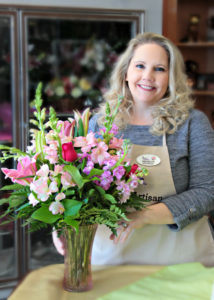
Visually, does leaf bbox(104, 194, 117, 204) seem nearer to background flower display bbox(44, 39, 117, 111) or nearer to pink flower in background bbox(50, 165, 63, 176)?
pink flower in background bbox(50, 165, 63, 176)

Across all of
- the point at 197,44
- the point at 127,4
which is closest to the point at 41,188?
the point at 127,4

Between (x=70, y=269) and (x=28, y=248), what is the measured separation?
5.45 feet

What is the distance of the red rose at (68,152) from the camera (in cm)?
85

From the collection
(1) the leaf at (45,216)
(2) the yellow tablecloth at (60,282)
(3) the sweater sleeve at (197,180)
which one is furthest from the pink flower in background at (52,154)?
(3) the sweater sleeve at (197,180)

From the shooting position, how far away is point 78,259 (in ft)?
3.04

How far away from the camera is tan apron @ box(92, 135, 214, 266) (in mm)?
1294

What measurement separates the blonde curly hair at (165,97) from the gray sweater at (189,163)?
0.10 ft

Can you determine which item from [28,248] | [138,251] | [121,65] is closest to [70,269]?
[138,251]

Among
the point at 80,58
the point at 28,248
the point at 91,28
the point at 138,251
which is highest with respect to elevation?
the point at 91,28

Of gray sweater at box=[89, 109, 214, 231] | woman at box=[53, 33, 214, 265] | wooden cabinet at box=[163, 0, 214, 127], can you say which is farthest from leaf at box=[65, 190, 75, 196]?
wooden cabinet at box=[163, 0, 214, 127]

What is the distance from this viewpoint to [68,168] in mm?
842

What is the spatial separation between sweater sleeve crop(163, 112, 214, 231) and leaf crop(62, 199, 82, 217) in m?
0.50

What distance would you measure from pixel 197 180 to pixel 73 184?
63cm

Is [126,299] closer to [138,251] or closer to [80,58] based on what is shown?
[138,251]
